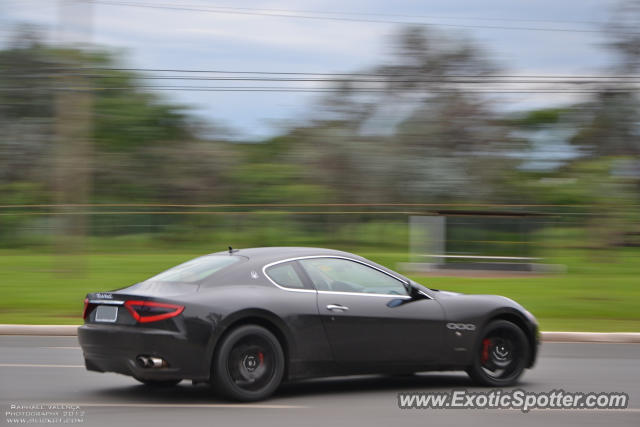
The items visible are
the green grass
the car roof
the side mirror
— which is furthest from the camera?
the green grass

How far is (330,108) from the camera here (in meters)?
35.0

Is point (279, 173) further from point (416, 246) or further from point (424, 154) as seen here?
point (416, 246)

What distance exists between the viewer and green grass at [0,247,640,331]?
17.2m

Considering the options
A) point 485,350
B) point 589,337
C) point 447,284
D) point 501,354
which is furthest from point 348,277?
point 447,284

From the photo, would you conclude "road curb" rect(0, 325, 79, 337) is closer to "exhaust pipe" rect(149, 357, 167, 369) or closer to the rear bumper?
the rear bumper

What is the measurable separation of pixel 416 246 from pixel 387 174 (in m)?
9.11

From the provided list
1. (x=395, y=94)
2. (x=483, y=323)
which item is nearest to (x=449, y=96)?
(x=395, y=94)

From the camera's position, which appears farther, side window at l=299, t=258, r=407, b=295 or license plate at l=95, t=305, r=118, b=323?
side window at l=299, t=258, r=407, b=295

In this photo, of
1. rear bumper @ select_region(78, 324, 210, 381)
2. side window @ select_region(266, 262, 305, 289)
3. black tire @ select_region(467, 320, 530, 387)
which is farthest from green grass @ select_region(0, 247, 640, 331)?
rear bumper @ select_region(78, 324, 210, 381)

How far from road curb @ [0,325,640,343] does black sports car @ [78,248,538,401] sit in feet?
16.8

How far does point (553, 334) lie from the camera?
13.9 metres

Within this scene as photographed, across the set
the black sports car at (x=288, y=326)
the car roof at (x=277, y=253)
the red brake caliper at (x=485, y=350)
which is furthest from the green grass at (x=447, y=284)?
the car roof at (x=277, y=253)

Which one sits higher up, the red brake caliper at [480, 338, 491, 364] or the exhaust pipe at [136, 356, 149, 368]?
the exhaust pipe at [136, 356, 149, 368]

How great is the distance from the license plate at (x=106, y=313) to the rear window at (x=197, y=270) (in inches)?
20.8
